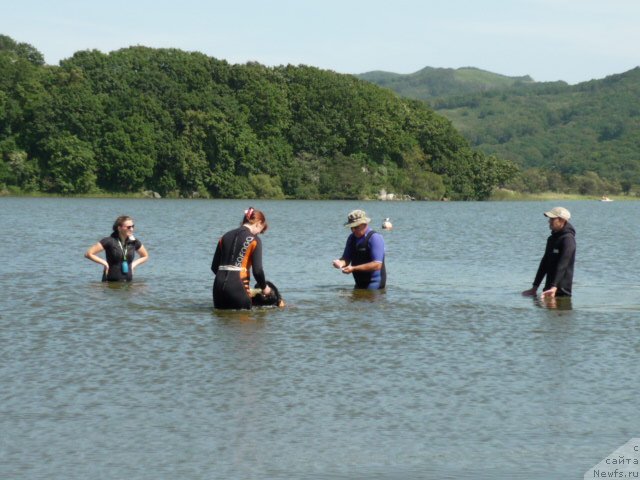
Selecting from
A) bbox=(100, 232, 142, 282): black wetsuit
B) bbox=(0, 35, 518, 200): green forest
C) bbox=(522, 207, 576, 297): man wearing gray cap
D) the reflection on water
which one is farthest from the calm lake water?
bbox=(0, 35, 518, 200): green forest

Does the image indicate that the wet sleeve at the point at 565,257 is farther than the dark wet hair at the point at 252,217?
Yes

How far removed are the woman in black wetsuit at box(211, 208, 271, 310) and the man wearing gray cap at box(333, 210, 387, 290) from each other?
264 cm

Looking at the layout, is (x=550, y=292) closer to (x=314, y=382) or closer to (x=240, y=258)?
(x=240, y=258)

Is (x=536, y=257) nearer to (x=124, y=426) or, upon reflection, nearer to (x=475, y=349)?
(x=475, y=349)

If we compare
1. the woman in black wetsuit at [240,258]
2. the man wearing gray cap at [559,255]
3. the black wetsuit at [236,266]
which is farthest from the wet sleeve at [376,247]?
the woman in black wetsuit at [240,258]

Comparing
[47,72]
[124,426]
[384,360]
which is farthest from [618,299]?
[47,72]

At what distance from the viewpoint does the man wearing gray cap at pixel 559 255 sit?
1906 centimetres

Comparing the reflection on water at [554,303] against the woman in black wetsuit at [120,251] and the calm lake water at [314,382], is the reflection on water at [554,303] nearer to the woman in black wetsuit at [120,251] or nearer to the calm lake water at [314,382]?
the calm lake water at [314,382]

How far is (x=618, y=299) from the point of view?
21391 millimetres

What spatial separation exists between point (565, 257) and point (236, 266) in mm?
6012

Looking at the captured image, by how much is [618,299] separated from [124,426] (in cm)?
1370

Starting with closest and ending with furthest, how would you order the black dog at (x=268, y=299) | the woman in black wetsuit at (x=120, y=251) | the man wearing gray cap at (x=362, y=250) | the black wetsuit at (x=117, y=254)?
the black dog at (x=268, y=299)
the man wearing gray cap at (x=362, y=250)
the woman in black wetsuit at (x=120, y=251)
the black wetsuit at (x=117, y=254)

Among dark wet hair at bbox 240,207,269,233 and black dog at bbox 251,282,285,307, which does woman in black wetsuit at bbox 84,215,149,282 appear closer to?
black dog at bbox 251,282,285,307

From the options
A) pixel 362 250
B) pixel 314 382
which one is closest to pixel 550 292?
pixel 362 250
